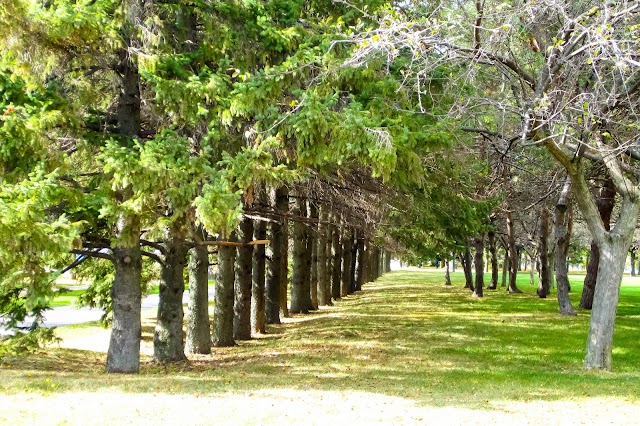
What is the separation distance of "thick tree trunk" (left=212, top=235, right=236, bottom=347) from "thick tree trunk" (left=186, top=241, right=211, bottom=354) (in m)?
1.13

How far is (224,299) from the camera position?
15.6 m

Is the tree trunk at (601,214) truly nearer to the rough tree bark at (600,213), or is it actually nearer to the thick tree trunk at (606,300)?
the rough tree bark at (600,213)

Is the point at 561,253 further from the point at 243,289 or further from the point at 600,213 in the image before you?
the point at 243,289

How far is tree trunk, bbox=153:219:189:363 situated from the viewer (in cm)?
1234

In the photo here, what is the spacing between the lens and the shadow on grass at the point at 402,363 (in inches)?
380

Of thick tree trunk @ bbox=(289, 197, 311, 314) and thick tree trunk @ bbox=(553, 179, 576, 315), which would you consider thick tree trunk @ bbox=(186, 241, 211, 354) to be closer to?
thick tree trunk @ bbox=(289, 197, 311, 314)

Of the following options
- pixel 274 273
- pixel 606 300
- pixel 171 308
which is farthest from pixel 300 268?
pixel 606 300

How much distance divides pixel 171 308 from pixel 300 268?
10.9 meters

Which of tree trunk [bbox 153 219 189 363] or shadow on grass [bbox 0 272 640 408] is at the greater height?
tree trunk [bbox 153 219 189 363]

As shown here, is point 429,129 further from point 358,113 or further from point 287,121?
point 287,121

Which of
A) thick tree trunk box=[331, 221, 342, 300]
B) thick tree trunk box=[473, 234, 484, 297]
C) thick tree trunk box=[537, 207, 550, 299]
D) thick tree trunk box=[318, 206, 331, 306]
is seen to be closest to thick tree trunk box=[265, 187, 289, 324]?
thick tree trunk box=[318, 206, 331, 306]

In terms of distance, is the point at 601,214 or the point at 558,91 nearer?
the point at 558,91

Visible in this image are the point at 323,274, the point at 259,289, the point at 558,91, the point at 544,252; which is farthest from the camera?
the point at 323,274

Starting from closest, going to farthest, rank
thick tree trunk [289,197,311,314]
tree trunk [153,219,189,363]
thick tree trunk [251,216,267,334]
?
tree trunk [153,219,189,363] → thick tree trunk [251,216,267,334] → thick tree trunk [289,197,311,314]
